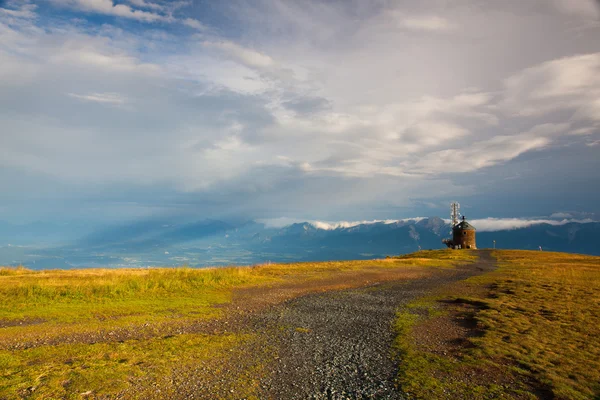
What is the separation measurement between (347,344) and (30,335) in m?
14.5

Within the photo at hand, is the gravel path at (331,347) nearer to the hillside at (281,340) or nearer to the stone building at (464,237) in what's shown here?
the hillside at (281,340)

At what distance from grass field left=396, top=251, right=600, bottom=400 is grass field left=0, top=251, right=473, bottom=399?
25.8 feet

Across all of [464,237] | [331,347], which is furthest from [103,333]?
[464,237]

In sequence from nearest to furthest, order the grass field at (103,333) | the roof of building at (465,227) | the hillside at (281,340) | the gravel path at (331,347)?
the gravel path at (331,347) < the hillside at (281,340) < the grass field at (103,333) < the roof of building at (465,227)

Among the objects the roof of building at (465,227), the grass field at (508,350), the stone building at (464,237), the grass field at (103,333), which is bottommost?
the grass field at (103,333)

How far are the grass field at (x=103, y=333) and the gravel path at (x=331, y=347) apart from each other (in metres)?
2.62

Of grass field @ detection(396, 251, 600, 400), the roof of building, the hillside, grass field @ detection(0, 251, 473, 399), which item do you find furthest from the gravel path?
the roof of building

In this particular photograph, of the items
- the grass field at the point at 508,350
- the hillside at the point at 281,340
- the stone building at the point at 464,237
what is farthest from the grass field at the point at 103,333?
the stone building at the point at 464,237

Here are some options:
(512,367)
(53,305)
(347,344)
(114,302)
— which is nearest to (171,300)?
(114,302)

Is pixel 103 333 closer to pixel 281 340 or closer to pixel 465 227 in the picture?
pixel 281 340

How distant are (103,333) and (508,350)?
18.2 m

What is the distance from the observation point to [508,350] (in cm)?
A: 1397

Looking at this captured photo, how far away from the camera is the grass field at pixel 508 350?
1066 cm

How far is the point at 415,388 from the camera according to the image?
10.5 m
